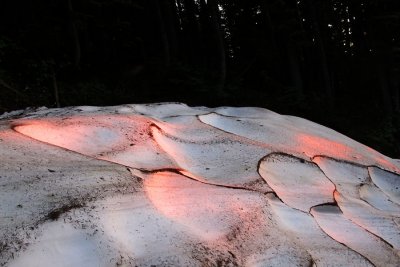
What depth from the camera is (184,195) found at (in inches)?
106

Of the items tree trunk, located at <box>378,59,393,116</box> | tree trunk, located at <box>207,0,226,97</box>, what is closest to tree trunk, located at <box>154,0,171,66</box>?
tree trunk, located at <box>207,0,226,97</box>

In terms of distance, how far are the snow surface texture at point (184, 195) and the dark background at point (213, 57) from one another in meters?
5.67

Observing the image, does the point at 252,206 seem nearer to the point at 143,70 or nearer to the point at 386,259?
the point at 386,259

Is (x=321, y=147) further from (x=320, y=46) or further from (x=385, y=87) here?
(x=320, y=46)

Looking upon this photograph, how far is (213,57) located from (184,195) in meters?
12.5

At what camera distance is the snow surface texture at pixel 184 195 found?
7.11 ft

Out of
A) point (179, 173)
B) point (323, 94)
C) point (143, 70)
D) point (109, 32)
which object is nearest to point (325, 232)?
point (179, 173)

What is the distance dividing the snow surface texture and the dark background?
5.67 metres

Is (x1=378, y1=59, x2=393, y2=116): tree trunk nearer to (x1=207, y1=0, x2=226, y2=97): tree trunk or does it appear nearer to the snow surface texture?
(x1=207, y1=0, x2=226, y2=97): tree trunk

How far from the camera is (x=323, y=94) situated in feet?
49.3

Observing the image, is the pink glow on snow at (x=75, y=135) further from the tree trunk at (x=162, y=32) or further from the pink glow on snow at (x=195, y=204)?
the tree trunk at (x=162, y=32)

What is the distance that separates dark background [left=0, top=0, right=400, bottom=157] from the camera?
33.9 ft

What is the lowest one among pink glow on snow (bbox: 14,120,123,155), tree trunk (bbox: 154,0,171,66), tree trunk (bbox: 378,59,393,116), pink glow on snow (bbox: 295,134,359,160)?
tree trunk (bbox: 378,59,393,116)

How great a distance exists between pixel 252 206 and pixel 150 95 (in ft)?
27.2
